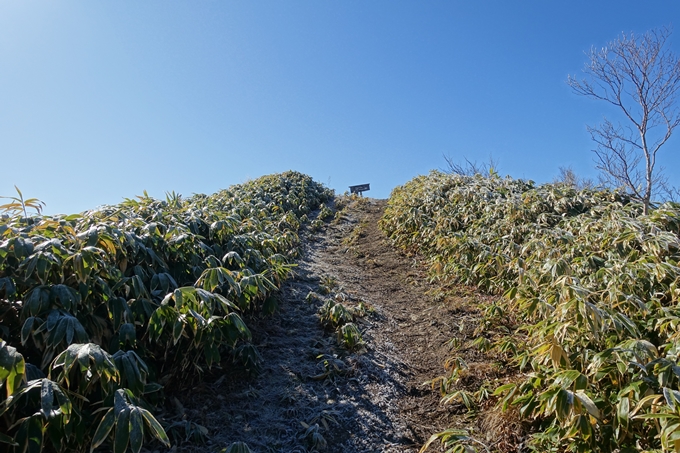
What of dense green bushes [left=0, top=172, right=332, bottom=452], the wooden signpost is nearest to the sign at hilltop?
the wooden signpost

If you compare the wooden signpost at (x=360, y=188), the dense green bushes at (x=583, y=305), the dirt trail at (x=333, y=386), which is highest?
the wooden signpost at (x=360, y=188)

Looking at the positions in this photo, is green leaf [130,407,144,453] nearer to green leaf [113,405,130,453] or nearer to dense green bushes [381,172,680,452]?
green leaf [113,405,130,453]

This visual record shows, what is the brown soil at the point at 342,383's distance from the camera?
2.67m

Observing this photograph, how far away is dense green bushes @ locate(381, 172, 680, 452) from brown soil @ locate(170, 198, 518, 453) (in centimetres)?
44

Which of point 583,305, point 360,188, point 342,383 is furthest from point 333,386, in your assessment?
point 360,188

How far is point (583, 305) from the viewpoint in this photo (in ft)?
8.22

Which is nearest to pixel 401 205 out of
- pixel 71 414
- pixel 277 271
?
pixel 277 271

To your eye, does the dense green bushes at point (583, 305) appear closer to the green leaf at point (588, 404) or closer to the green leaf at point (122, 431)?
the green leaf at point (588, 404)

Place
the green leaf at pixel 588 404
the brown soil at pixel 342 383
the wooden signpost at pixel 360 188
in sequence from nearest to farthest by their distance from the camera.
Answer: the green leaf at pixel 588 404, the brown soil at pixel 342 383, the wooden signpost at pixel 360 188

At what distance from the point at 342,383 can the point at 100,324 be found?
6.16 ft

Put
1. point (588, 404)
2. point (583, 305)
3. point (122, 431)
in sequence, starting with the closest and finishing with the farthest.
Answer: point (122, 431), point (588, 404), point (583, 305)

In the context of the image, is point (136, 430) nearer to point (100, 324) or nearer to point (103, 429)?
point (103, 429)

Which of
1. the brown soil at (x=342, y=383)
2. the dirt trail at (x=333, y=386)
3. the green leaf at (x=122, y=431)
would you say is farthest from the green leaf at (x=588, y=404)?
the green leaf at (x=122, y=431)

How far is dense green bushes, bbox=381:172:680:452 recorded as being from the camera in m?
2.02
